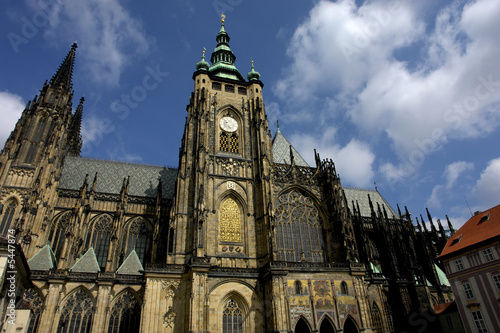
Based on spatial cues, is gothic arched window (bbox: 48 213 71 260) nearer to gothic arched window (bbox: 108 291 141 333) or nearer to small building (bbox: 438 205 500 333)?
gothic arched window (bbox: 108 291 141 333)

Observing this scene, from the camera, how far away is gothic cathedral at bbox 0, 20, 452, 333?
962 inches

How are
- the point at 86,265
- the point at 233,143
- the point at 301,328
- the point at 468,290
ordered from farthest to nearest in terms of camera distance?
the point at 233,143 < the point at 86,265 < the point at 301,328 < the point at 468,290

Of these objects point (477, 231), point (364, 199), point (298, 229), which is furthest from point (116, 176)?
point (477, 231)

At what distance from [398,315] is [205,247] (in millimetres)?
18526

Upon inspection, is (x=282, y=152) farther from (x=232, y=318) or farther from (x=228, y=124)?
(x=232, y=318)

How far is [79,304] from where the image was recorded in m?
25.2

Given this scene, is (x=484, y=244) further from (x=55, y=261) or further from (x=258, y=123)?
(x=55, y=261)

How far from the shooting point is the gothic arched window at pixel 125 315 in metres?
24.8

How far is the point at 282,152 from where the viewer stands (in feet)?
123

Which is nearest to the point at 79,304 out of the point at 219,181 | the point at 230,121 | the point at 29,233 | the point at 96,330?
the point at 96,330

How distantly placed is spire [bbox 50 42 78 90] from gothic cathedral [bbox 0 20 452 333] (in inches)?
61.0

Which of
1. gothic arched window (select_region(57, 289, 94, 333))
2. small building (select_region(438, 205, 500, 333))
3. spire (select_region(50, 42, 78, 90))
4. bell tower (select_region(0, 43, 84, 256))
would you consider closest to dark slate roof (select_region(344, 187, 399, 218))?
small building (select_region(438, 205, 500, 333))

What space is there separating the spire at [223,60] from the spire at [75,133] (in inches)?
922

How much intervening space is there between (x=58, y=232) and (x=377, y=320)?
29655 millimetres
